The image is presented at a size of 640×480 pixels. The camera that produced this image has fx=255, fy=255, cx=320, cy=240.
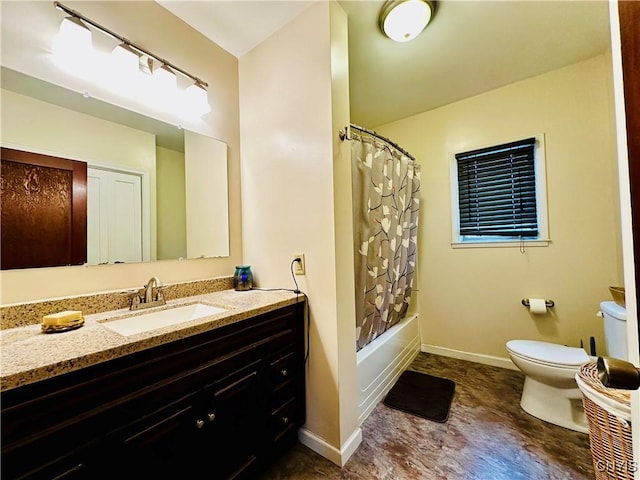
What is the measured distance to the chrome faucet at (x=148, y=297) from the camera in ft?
4.06

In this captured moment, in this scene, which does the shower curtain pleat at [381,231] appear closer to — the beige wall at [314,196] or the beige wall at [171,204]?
the beige wall at [314,196]

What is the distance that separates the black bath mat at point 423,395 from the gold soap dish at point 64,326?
1832 mm

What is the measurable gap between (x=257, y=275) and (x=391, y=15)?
1.75 metres

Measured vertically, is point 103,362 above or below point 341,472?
above

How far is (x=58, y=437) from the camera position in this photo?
0.66 metres

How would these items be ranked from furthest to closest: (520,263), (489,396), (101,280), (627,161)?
(520,263) < (489,396) < (101,280) < (627,161)

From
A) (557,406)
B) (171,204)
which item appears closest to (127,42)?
(171,204)

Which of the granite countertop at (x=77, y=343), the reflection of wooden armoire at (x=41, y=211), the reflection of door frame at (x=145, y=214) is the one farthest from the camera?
the reflection of door frame at (x=145, y=214)

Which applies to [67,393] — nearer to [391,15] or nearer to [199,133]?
[199,133]

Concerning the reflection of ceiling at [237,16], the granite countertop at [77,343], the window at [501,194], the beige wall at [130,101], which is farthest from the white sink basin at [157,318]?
the window at [501,194]

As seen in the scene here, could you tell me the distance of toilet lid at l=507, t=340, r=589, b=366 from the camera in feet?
5.00

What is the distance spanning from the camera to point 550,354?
1.62 metres

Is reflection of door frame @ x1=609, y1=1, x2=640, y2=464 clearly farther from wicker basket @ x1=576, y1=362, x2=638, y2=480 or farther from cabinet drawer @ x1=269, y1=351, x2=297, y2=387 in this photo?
cabinet drawer @ x1=269, y1=351, x2=297, y2=387

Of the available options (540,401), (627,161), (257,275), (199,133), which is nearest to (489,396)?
(540,401)
